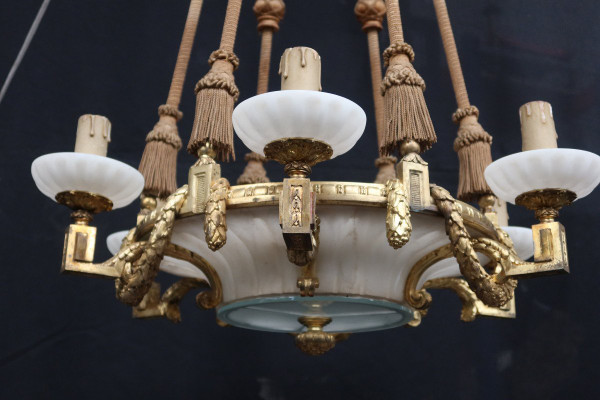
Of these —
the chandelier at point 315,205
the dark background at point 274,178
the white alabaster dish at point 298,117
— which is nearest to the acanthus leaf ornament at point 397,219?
the chandelier at point 315,205

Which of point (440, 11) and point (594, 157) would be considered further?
point (440, 11)

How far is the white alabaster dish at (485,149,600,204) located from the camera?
1370 millimetres

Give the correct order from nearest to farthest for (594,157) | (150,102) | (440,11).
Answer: (594,157), (440,11), (150,102)

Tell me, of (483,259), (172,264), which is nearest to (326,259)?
(483,259)

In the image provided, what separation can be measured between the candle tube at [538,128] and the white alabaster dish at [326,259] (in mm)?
234

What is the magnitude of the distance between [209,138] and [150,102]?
1611mm

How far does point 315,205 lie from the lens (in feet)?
4.19

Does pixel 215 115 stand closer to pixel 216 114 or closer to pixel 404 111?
pixel 216 114

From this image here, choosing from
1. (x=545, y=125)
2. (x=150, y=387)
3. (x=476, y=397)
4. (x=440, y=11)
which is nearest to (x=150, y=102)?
(x=150, y=387)

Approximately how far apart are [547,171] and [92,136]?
889 millimetres

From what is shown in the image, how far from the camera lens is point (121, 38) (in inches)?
120

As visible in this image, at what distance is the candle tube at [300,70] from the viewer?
1276mm

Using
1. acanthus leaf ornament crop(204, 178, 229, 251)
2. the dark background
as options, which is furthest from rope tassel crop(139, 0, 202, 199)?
the dark background

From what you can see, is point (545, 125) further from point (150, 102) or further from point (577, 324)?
point (150, 102)
